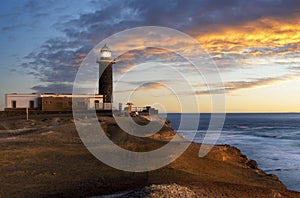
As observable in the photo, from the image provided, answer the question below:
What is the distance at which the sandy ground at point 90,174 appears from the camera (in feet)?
31.4

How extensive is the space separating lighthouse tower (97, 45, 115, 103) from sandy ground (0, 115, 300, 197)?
74.5 ft

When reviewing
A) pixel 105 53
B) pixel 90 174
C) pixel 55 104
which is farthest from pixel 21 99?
pixel 90 174

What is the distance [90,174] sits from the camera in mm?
11570

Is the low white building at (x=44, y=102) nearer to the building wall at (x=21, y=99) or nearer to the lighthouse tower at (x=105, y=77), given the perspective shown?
the building wall at (x=21, y=99)

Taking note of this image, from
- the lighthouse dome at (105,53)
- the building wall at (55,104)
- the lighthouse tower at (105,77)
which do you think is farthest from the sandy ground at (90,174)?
the lighthouse dome at (105,53)

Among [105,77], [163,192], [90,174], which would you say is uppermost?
[105,77]

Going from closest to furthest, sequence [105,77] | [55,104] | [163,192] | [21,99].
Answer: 1. [163,192]
2. [21,99]
3. [55,104]
4. [105,77]

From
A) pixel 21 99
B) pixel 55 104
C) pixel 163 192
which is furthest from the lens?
pixel 55 104

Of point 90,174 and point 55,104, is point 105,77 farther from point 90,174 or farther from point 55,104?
point 90,174

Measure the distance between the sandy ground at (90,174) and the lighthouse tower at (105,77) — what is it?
894 inches

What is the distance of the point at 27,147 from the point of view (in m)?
16.6

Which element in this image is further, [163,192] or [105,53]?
[105,53]

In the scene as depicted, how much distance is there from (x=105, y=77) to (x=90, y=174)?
106ft

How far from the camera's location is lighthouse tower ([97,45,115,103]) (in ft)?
142
